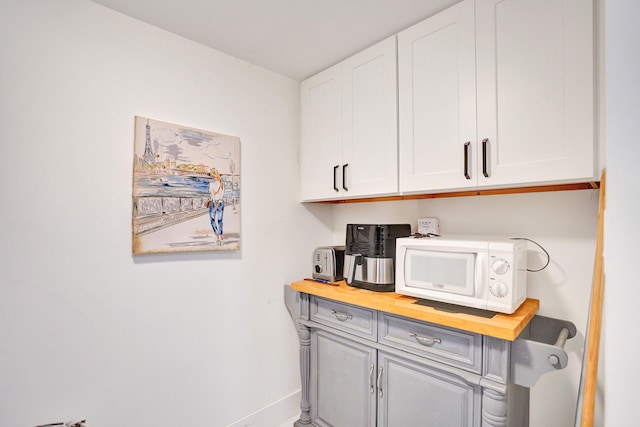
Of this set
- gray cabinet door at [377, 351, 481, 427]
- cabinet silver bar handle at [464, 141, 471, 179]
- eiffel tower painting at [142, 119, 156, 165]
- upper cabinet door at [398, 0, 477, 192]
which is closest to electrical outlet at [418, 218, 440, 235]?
upper cabinet door at [398, 0, 477, 192]

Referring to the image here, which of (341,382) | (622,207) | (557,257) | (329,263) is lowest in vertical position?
(341,382)

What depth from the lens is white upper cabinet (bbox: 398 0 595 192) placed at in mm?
1133

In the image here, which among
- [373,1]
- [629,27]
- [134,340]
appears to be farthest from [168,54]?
[629,27]

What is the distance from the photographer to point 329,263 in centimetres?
196

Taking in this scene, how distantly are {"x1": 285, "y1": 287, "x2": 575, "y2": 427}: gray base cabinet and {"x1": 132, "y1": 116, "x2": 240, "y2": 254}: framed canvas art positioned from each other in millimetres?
703

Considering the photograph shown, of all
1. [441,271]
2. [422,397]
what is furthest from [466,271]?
[422,397]

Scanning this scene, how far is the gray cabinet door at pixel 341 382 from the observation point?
158 cm

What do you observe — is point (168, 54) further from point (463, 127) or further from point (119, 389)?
point (119, 389)

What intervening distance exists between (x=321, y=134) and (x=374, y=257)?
89 centimetres

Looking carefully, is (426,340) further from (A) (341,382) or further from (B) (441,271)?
(A) (341,382)

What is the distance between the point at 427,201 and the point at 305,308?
101 centimetres

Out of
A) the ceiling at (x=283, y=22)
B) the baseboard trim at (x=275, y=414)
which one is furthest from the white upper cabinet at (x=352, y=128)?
the baseboard trim at (x=275, y=414)

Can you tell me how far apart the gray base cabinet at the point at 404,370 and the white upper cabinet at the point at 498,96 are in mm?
678

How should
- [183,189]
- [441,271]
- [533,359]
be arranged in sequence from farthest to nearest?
[183,189], [441,271], [533,359]
